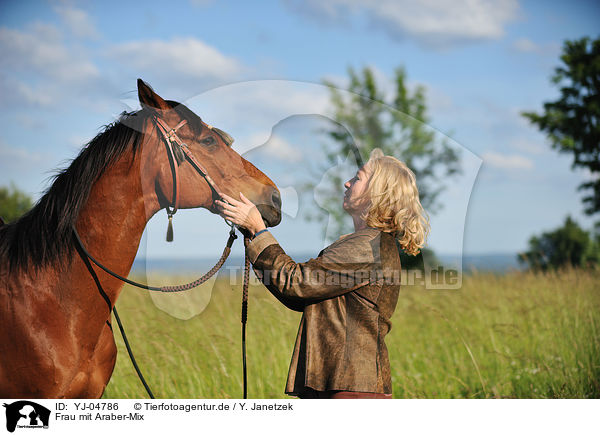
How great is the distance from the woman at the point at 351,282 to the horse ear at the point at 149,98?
0.60m

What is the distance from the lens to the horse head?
85.1 inches

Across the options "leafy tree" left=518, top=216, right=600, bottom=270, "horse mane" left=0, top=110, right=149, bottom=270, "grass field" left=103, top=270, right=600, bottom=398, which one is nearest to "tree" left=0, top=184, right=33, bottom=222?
"grass field" left=103, top=270, right=600, bottom=398

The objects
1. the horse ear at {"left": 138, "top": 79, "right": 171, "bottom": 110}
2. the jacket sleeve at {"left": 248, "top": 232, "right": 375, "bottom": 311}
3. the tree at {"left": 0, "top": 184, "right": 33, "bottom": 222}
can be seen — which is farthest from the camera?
the tree at {"left": 0, "top": 184, "right": 33, "bottom": 222}

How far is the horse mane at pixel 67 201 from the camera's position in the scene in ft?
7.00

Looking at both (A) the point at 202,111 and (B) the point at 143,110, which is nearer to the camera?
(B) the point at 143,110

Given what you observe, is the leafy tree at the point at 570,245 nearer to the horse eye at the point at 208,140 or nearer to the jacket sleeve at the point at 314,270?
the jacket sleeve at the point at 314,270

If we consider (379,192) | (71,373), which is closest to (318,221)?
(379,192)

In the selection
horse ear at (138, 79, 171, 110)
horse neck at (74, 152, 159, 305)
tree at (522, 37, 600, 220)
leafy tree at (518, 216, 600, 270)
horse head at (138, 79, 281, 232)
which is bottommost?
horse neck at (74, 152, 159, 305)

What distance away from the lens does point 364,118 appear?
2764 mm

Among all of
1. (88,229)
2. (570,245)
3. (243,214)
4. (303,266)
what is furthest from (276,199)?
(570,245)

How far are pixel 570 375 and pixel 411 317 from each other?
2317 millimetres

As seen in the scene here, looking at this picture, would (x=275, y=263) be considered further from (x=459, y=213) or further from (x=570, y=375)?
(x=570, y=375)

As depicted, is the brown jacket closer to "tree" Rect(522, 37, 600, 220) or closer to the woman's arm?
the woman's arm
